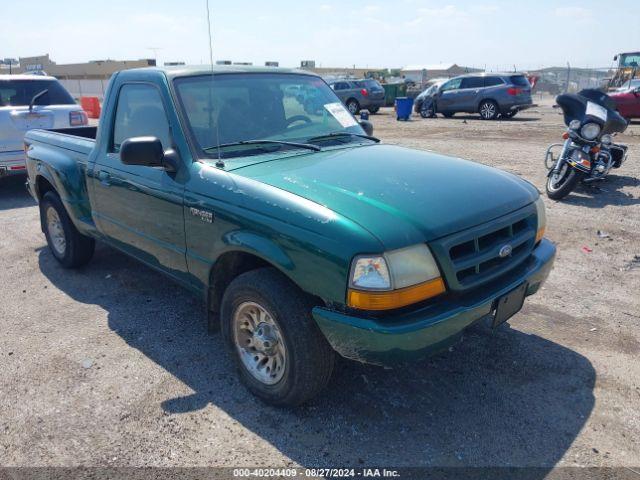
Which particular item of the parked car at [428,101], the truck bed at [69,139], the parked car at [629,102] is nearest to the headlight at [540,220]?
the truck bed at [69,139]

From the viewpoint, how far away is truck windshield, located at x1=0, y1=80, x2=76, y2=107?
27.6 ft

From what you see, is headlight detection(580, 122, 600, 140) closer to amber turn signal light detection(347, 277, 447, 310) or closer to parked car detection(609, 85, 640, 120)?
amber turn signal light detection(347, 277, 447, 310)

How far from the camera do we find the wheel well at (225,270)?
308 cm

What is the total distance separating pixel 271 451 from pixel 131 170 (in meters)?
2.23

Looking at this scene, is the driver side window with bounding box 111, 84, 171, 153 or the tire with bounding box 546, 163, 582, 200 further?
the tire with bounding box 546, 163, 582, 200

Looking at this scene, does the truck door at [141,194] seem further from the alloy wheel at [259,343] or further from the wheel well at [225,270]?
Answer: the alloy wheel at [259,343]

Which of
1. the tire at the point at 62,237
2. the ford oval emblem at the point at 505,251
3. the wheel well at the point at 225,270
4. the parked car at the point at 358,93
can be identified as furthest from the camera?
the parked car at the point at 358,93

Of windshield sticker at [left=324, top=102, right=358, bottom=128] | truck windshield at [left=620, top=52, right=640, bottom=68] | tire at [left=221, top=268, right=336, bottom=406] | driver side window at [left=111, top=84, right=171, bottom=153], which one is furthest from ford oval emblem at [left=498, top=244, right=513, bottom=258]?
truck windshield at [left=620, top=52, right=640, bottom=68]

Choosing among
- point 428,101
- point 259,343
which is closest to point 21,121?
point 259,343

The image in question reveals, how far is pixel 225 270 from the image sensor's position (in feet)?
10.6

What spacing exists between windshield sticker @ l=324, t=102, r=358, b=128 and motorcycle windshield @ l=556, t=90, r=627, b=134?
474 centimetres

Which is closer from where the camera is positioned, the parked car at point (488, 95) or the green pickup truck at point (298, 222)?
the green pickup truck at point (298, 222)

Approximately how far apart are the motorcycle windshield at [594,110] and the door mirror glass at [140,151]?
648cm

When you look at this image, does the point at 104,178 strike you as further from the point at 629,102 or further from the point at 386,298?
the point at 629,102
